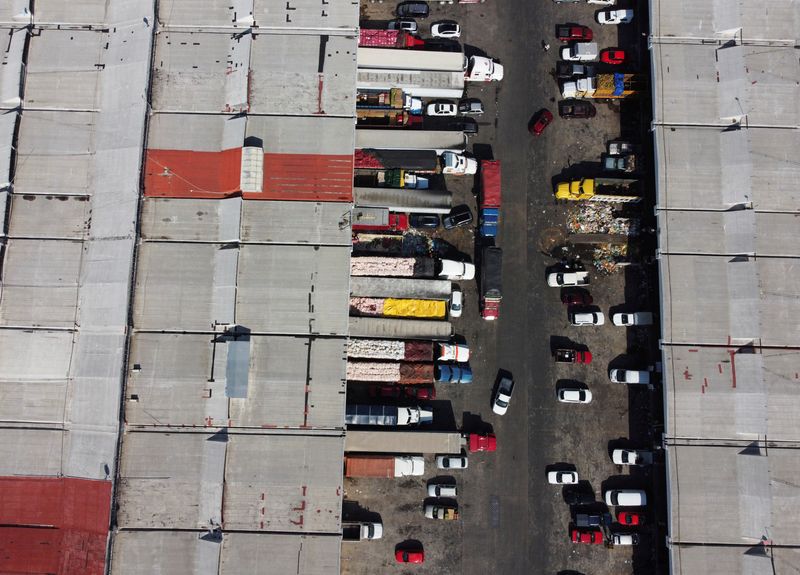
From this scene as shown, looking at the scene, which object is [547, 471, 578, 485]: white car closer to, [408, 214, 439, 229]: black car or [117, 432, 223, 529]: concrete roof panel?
[408, 214, 439, 229]: black car

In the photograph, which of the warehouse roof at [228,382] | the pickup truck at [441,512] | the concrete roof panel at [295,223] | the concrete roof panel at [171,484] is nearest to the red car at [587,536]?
the pickup truck at [441,512]

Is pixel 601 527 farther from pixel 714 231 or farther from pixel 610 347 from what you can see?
pixel 714 231

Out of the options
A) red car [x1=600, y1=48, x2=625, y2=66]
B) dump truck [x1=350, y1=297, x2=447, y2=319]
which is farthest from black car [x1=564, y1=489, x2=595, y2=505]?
red car [x1=600, y1=48, x2=625, y2=66]

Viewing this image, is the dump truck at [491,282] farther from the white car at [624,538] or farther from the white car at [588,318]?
the white car at [624,538]

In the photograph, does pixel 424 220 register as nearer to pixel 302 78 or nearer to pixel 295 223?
pixel 295 223

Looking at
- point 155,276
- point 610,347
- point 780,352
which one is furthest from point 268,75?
point 780,352
